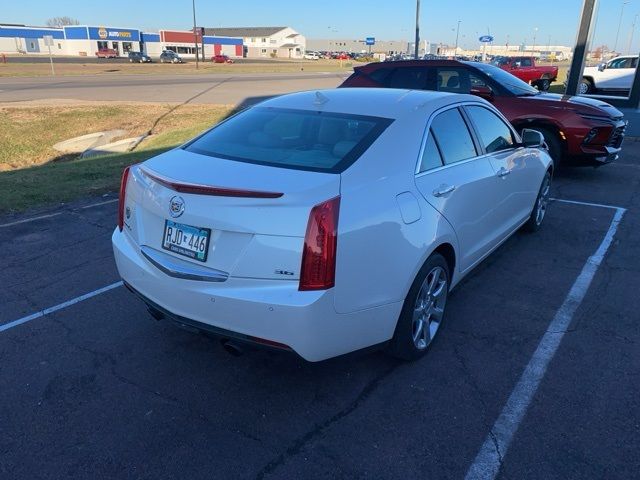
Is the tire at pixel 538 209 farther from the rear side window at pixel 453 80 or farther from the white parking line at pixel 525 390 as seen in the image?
the rear side window at pixel 453 80

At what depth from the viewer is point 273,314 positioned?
2.58 meters

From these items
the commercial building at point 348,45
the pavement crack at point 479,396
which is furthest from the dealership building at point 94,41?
the pavement crack at point 479,396

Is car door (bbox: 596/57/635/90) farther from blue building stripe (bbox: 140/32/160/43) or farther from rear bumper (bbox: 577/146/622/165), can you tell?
blue building stripe (bbox: 140/32/160/43)

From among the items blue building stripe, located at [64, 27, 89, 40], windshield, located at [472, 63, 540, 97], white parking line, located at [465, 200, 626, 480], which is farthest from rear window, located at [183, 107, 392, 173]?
→ blue building stripe, located at [64, 27, 89, 40]

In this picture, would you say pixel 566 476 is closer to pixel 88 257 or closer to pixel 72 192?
pixel 88 257

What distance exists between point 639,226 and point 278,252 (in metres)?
5.65

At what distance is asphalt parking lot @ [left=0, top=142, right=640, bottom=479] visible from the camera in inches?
102

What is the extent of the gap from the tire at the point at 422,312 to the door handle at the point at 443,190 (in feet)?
1.26

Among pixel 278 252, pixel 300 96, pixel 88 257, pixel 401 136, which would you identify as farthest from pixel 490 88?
pixel 278 252

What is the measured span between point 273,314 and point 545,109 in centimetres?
741

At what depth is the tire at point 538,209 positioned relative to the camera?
5.83 meters

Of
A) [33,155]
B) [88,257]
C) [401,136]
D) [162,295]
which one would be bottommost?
[33,155]

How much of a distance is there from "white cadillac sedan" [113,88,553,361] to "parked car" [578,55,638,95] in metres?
21.0

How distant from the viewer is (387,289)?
2.89m
